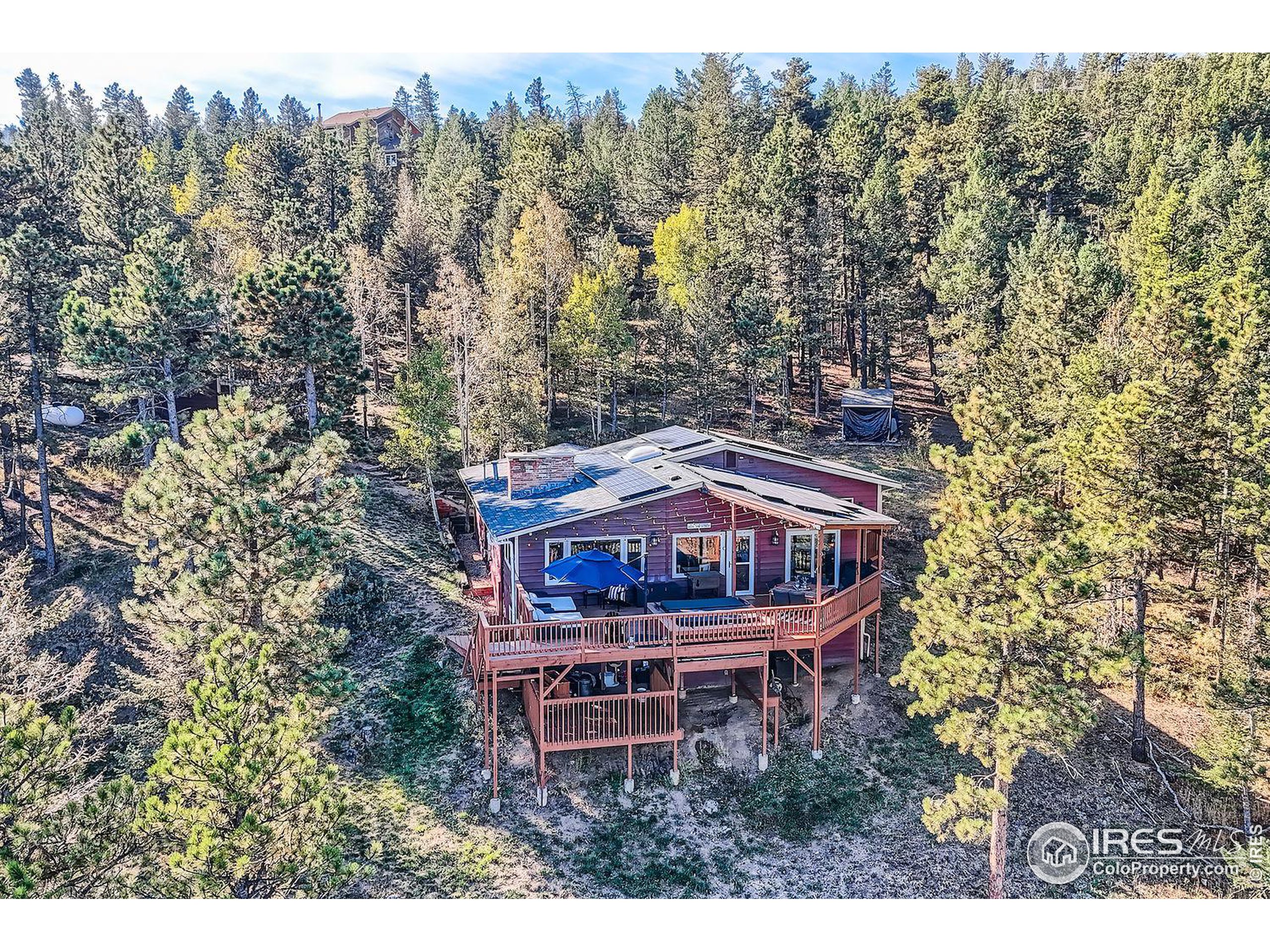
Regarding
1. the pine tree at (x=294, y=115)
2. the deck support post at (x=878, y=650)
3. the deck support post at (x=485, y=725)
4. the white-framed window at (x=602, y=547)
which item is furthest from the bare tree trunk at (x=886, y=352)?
the pine tree at (x=294, y=115)

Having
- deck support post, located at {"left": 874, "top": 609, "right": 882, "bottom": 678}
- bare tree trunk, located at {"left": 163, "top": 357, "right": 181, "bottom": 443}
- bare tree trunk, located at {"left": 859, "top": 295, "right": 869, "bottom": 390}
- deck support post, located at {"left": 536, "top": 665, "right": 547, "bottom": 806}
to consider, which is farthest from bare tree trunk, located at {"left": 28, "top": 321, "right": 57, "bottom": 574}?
bare tree trunk, located at {"left": 859, "top": 295, "right": 869, "bottom": 390}

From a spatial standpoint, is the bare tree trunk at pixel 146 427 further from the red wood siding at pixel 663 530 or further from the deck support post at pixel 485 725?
the deck support post at pixel 485 725

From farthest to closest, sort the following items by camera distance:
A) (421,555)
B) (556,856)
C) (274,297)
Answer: (421,555) < (274,297) < (556,856)

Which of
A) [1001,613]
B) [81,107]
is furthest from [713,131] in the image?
[81,107]

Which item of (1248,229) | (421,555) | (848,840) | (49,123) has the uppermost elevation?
(49,123)

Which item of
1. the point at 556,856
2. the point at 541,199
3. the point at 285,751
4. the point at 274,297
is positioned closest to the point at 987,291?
the point at 541,199

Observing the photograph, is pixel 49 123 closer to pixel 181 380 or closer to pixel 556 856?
pixel 181 380
